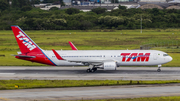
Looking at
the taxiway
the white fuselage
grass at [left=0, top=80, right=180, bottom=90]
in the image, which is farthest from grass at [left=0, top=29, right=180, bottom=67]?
grass at [left=0, top=80, right=180, bottom=90]

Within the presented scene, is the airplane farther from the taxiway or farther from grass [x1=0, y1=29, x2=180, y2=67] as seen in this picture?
grass [x1=0, y1=29, x2=180, y2=67]

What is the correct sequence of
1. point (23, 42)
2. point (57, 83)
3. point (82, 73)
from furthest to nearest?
1. point (23, 42)
2. point (82, 73)
3. point (57, 83)

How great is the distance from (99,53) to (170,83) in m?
14.7

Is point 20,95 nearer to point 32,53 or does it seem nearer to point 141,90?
point 141,90

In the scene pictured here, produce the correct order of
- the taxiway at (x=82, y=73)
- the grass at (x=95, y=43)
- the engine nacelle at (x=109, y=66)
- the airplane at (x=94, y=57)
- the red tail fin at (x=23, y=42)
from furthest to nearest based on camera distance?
1. the grass at (x=95, y=43)
2. the red tail fin at (x=23, y=42)
3. the airplane at (x=94, y=57)
4. the engine nacelle at (x=109, y=66)
5. the taxiway at (x=82, y=73)

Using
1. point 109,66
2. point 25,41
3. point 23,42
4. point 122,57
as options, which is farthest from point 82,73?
point 23,42

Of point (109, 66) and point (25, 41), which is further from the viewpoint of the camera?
point (25, 41)

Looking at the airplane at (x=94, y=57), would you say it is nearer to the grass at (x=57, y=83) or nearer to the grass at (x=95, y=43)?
the grass at (x=57, y=83)

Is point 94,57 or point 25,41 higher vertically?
point 25,41

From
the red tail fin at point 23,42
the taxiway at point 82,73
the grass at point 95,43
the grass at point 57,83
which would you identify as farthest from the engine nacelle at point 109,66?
the grass at point 95,43

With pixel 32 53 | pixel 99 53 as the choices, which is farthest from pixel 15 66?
pixel 99 53

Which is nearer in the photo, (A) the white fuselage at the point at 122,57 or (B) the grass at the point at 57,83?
(B) the grass at the point at 57,83

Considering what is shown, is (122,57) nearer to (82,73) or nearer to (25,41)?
(82,73)

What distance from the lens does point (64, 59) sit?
46.7 metres
